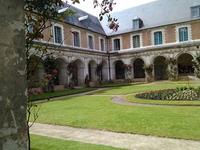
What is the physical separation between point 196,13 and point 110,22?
28825 mm

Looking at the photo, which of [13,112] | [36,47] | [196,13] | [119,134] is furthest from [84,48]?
[13,112]

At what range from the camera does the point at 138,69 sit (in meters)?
35.9

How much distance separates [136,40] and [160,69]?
187 inches

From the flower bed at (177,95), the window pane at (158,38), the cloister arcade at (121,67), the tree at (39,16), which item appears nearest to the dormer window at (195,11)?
the cloister arcade at (121,67)

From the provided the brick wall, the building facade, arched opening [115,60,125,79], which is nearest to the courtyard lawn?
the building facade

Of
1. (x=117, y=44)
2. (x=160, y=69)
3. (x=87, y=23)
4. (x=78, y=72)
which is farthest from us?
(x=117, y=44)

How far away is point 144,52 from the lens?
32875mm

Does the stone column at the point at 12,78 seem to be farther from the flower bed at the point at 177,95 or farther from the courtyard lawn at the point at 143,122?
the flower bed at the point at 177,95

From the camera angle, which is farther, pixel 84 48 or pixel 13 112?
pixel 84 48

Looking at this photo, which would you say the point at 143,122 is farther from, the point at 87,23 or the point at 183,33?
the point at 87,23

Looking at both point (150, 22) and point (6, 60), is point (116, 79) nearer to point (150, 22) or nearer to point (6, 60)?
point (150, 22)

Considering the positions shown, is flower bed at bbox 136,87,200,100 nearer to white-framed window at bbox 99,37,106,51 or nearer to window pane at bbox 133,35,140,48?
window pane at bbox 133,35,140,48

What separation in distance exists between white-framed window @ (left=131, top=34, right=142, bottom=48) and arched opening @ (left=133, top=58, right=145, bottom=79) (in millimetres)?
2209

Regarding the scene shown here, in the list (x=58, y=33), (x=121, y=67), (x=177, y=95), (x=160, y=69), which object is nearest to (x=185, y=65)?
(x=160, y=69)
